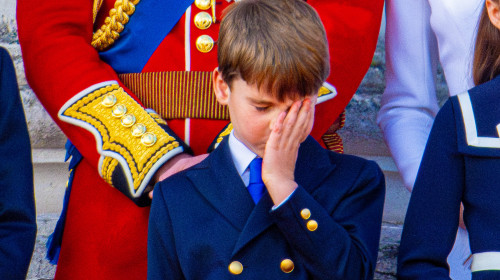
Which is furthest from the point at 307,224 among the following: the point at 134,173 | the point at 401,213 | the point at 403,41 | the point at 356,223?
the point at 401,213

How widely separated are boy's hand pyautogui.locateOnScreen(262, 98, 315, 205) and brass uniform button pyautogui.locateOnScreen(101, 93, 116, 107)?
494 millimetres

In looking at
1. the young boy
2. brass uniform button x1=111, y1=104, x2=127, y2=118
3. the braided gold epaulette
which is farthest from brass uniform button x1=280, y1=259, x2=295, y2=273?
the braided gold epaulette

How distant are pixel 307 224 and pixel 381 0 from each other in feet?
2.70

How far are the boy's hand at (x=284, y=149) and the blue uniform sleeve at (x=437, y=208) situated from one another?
1.00 feet

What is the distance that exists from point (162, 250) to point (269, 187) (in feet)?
0.98

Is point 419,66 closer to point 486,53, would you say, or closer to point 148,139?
point 486,53

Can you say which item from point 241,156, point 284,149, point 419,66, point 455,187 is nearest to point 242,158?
point 241,156

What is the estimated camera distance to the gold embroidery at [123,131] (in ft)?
6.92

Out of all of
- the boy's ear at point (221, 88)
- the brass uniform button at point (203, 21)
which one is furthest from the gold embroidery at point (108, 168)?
the brass uniform button at point (203, 21)

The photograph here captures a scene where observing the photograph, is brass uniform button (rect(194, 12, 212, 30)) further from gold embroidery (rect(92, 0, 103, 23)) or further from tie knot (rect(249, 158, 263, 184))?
tie knot (rect(249, 158, 263, 184))

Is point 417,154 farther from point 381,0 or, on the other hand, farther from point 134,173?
point 134,173

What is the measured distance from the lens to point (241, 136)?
1.99 meters

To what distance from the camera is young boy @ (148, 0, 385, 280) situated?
188 cm

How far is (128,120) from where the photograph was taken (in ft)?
7.09
